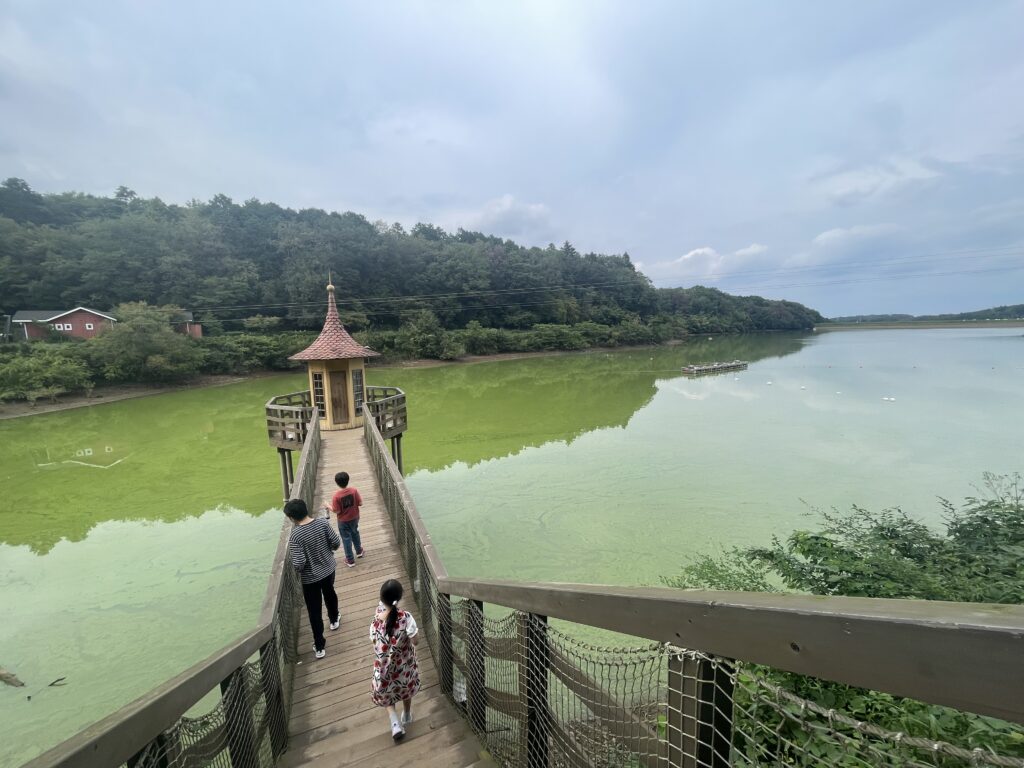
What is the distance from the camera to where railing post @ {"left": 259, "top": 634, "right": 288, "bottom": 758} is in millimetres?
2898

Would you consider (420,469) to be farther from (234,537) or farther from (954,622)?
(954,622)

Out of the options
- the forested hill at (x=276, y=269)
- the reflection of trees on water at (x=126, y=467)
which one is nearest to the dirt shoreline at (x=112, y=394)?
the reflection of trees on water at (x=126, y=467)

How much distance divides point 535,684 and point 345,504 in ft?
10.9

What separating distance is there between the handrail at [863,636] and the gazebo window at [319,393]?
38.6 feet

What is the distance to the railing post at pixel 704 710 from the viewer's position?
122cm

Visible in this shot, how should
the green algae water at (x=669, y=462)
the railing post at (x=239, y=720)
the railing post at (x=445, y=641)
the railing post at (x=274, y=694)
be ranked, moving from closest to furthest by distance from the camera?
the railing post at (x=239, y=720) → the railing post at (x=274, y=694) → the railing post at (x=445, y=641) → the green algae water at (x=669, y=462)

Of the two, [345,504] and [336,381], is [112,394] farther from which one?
[345,504]

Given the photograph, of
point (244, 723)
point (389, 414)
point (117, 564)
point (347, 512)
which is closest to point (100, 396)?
point (117, 564)

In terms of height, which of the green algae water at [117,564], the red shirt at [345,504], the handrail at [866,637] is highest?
the handrail at [866,637]

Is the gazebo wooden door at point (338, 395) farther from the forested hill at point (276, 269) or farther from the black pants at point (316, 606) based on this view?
the forested hill at point (276, 269)

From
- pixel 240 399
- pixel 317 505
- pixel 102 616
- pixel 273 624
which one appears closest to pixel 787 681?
pixel 273 624

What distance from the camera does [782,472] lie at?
1320 cm

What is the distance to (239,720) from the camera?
2.46 metres

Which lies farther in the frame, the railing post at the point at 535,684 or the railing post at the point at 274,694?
→ the railing post at the point at 274,694
